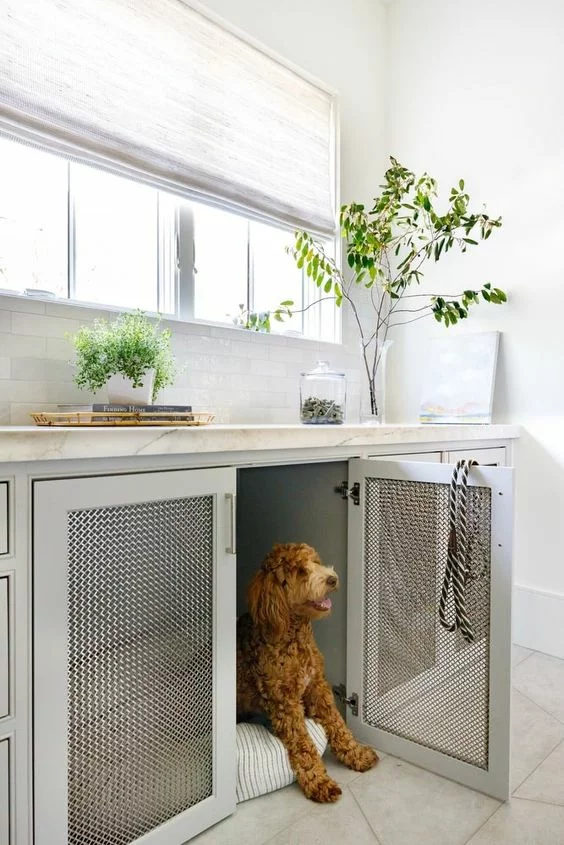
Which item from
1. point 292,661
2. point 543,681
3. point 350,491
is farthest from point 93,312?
point 543,681

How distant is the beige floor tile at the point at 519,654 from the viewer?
7.25 ft

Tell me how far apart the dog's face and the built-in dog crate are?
170 mm

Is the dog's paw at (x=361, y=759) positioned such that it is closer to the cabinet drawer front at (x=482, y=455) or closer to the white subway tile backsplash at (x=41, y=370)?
the cabinet drawer front at (x=482, y=455)

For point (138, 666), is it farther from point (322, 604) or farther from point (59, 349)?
point (59, 349)

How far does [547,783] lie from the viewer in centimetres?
142

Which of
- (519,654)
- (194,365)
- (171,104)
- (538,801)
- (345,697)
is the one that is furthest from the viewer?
(519,654)

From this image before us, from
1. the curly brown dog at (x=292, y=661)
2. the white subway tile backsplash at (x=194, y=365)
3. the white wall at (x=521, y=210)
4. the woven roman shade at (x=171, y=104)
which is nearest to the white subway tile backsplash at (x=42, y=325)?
the white subway tile backsplash at (x=194, y=365)

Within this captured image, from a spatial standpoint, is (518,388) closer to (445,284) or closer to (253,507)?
(445,284)

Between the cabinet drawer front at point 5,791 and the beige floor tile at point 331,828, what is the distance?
0.54 m

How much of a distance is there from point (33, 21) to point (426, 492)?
1.65m

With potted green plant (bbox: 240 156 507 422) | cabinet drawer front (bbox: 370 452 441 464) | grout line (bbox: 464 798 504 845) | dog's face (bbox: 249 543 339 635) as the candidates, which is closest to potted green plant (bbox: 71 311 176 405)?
dog's face (bbox: 249 543 339 635)

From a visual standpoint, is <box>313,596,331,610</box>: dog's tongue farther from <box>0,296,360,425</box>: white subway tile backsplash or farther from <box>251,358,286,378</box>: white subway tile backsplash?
<box>251,358,286,378</box>: white subway tile backsplash

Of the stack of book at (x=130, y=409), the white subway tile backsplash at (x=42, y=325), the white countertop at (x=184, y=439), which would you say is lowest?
the white countertop at (x=184, y=439)

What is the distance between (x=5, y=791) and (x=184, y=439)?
0.65 metres
